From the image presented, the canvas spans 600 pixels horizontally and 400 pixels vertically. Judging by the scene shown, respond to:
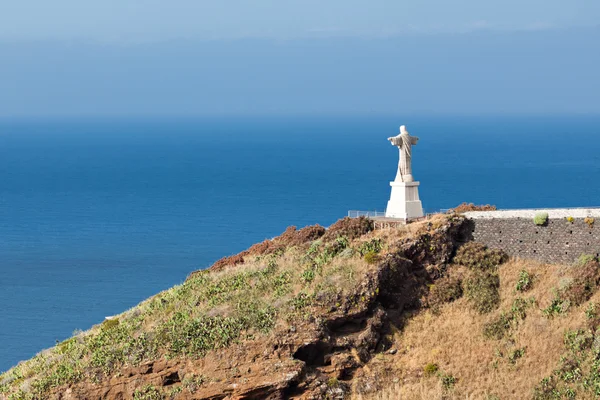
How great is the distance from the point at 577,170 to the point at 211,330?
474ft

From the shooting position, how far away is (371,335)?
1748 inches

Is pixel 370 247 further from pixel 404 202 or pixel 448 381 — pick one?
pixel 448 381

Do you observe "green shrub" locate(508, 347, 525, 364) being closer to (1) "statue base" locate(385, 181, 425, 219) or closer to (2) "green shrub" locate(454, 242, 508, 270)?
(2) "green shrub" locate(454, 242, 508, 270)

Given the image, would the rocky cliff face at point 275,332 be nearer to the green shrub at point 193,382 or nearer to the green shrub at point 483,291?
the green shrub at point 193,382

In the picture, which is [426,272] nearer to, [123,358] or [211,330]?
[211,330]

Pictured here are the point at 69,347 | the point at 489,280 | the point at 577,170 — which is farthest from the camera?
the point at 577,170

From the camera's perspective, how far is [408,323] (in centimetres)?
4559

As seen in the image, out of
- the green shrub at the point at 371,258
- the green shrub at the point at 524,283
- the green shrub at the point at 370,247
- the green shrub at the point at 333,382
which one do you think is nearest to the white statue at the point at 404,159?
the green shrub at the point at 370,247

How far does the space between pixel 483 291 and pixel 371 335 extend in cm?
504

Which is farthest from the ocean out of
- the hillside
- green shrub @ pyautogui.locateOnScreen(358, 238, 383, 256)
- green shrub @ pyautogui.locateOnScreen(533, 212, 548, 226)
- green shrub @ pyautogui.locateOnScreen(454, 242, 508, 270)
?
green shrub @ pyautogui.locateOnScreen(533, 212, 548, 226)

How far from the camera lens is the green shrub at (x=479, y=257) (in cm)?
4728

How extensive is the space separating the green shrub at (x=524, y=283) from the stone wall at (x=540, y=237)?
130 cm

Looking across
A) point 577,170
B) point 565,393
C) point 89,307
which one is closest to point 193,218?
point 89,307

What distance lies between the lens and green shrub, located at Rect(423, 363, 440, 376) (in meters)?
43.2
